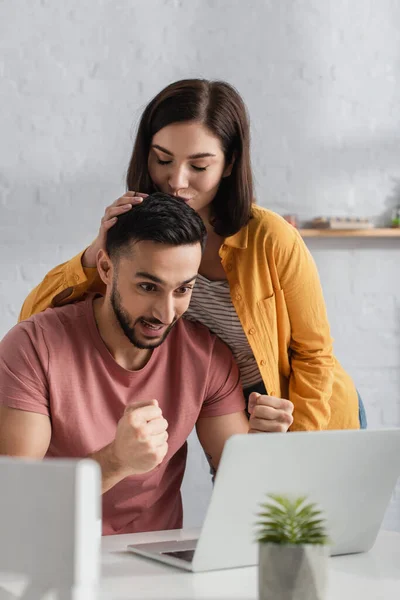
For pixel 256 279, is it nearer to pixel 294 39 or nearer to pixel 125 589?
pixel 125 589

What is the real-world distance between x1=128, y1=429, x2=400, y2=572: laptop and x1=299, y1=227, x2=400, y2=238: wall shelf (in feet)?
6.29

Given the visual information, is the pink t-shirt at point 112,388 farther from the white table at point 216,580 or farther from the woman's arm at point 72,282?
the white table at point 216,580

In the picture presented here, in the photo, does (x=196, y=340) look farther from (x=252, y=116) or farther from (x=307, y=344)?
(x=252, y=116)

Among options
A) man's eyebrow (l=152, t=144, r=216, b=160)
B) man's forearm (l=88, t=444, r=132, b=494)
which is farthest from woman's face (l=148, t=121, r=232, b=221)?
man's forearm (l=88, t=444, r=132, b=494)

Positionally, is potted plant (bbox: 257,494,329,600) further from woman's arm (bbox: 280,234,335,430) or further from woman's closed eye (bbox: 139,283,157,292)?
woman's arm (bbox: 280,234,335,430)

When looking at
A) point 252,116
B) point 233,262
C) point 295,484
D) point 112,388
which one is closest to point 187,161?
point 233,262

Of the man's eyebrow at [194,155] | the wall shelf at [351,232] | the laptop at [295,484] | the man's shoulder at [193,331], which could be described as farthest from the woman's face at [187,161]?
the wall shelf at [351,232]

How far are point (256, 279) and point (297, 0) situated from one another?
1667 millimetres

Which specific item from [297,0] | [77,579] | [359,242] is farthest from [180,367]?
[297,0]

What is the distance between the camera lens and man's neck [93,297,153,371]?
1864 millimetres

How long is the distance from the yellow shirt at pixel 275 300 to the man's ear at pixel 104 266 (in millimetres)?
76

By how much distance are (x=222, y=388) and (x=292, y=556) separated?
3.10ft

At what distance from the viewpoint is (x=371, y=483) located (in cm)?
135

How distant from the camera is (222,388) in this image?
1.96 m
